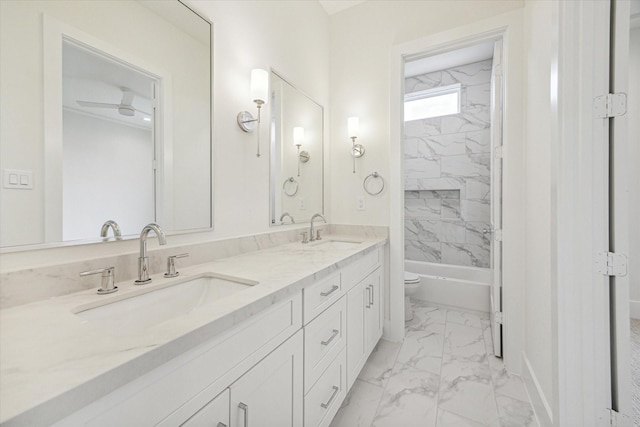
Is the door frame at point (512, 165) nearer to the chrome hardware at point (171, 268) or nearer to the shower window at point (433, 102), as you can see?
the shower window at point (433, 102)

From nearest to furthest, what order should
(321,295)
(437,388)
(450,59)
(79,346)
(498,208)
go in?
(79,346) < (321,295) < (437,388) < (498,208) < (450,59)

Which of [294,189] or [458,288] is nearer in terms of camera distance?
[294,189]

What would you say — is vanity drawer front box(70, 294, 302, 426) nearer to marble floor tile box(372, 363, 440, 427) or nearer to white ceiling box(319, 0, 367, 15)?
marble floor tile box(372, 363, 440, 427)

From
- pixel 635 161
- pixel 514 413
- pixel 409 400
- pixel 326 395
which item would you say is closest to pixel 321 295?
pixel 326 395

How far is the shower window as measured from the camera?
11.4 feet

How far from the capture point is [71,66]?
889 millimetres

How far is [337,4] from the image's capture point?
2391 mm

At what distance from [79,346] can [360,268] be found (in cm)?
135

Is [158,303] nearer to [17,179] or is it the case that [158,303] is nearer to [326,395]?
[17,179]

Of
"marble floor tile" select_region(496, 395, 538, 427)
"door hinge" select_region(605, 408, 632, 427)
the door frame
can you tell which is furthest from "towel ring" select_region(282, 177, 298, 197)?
"door hinge" select_region(605, 408, 632, 427)

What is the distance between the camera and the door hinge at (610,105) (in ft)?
3.40

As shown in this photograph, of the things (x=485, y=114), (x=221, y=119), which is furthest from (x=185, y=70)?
(x=485, y=114)

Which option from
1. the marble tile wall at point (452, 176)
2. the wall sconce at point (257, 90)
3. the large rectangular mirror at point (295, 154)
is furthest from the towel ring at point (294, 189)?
the marble tile wall at point (452, 176)

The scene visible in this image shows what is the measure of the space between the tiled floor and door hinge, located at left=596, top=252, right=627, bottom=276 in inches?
35.6
